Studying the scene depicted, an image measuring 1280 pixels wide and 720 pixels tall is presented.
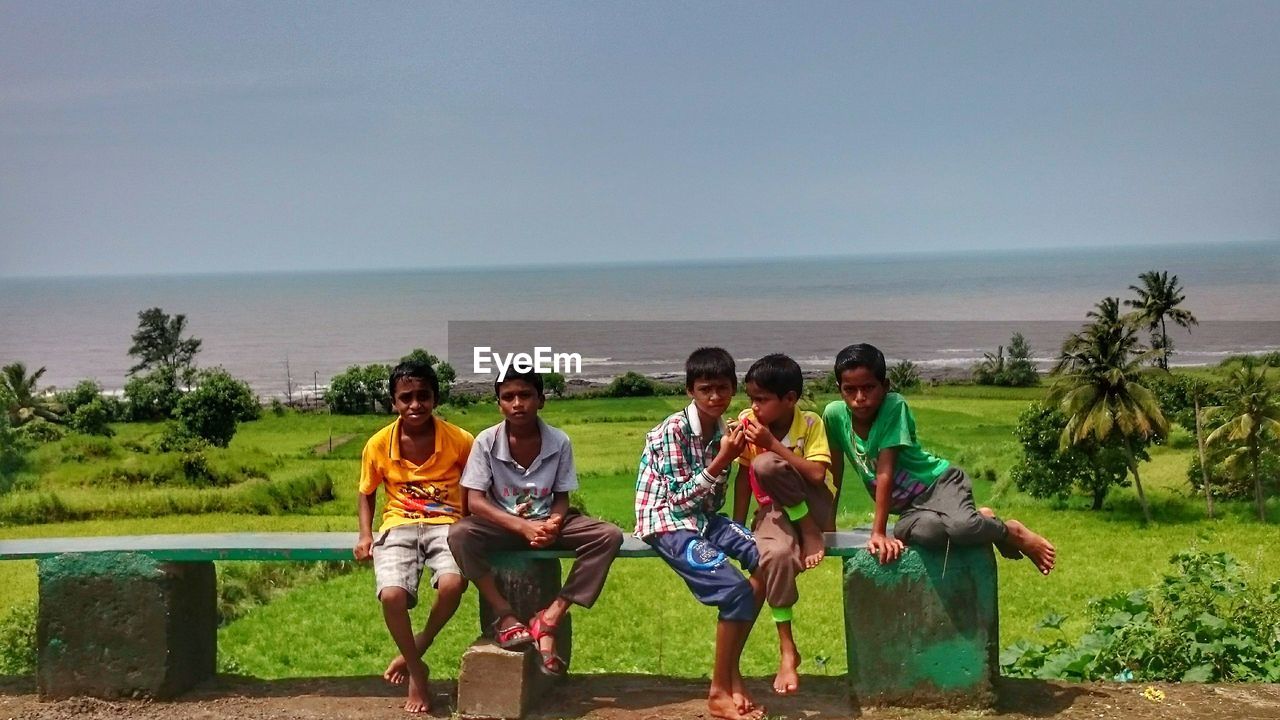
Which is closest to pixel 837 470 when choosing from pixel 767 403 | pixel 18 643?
pixel 767 403

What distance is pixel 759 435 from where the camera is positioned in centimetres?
423

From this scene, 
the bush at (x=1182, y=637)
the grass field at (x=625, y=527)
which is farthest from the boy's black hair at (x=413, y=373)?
the bush at (x=1182, y=637)

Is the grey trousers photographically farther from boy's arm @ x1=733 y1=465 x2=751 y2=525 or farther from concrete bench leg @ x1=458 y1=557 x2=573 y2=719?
concrete bench leg @ x1=458 y1=557 x2=573 y2=719

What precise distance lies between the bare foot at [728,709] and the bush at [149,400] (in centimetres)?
3734

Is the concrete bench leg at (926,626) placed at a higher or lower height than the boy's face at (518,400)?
lower

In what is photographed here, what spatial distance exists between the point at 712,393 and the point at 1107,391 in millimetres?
26660

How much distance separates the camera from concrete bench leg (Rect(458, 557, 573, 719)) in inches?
172

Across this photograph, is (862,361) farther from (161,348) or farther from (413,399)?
(161,348)

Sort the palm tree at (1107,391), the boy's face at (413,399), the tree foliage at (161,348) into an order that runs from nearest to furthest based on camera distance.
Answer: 1. the boy's face at (413,399)
2. the palm tree at (1107,391)
3. the tree foliage at (161,348)

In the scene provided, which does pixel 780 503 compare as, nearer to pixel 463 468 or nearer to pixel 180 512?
pixel 463 468

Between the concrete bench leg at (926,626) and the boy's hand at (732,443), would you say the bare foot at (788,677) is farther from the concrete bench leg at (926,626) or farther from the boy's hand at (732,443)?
the boy's hand at (732,443)

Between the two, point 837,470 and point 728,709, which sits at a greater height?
point 837,470

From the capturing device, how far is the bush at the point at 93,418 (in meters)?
37.0

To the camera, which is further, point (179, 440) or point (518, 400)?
point (179, 440)
